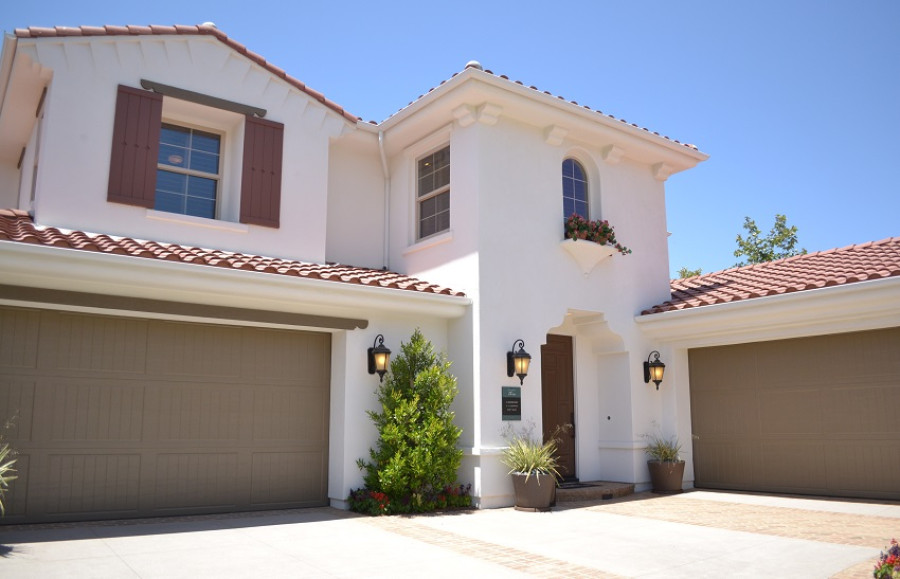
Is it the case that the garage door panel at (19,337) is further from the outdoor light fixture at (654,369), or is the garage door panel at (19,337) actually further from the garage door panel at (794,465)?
the garage door panel at (794,465)

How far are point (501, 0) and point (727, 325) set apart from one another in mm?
6366

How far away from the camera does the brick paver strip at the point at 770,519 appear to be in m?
7.46

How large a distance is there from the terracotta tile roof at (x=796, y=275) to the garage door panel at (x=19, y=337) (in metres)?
9.22

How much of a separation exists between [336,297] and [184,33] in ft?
15.2

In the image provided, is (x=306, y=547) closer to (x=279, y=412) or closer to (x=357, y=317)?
(x=279, y=412)

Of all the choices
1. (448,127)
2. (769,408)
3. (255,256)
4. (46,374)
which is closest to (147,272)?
(46,374)

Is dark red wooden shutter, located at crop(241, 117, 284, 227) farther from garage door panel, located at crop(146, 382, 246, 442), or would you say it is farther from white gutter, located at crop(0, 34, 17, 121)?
white gutter, located at crop(0, 34, 17, 121)

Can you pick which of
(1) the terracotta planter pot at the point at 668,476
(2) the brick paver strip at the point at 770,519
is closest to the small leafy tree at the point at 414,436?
(2) the brick paver strip at the point at 770,519

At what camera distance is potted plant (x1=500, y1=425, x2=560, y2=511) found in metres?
9.49

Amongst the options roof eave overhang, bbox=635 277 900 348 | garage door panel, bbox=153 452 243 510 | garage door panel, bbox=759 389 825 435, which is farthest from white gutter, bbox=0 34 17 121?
garage door panel, bbox=759 389 825 435

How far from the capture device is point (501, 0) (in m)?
11.4

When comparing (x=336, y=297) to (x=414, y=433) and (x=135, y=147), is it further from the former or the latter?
(x=135, y=147)

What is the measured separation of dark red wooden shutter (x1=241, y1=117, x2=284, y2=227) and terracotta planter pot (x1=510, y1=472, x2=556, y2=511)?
5248 mm

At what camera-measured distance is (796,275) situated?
11.3 meters
